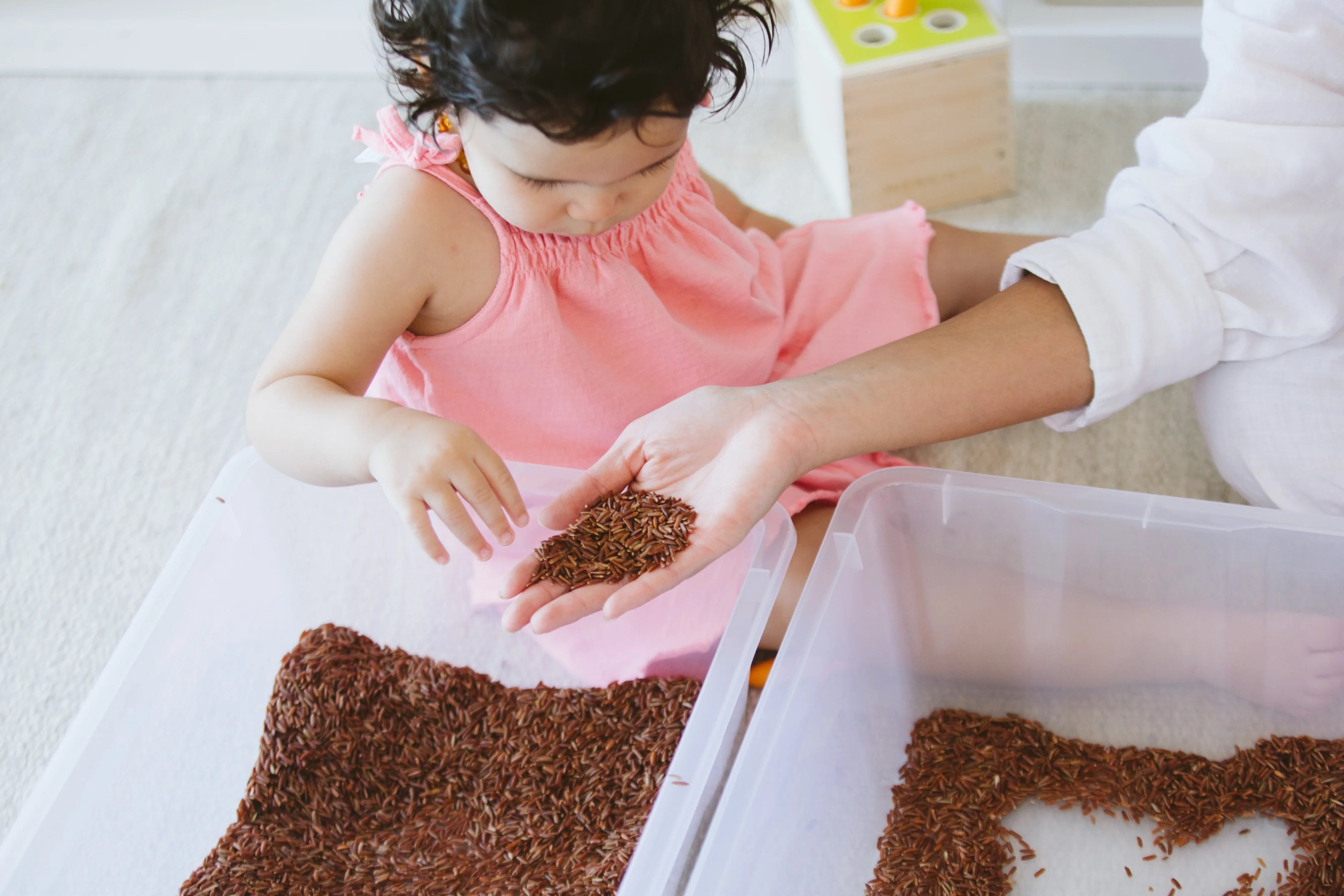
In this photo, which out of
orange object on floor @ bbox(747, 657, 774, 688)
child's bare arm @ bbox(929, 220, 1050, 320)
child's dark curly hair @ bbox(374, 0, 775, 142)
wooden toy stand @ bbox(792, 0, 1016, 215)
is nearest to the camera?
child's dark curly hair @ bbox(374, 0, 775, 142)

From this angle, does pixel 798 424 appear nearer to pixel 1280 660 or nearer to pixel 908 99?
pixel 1280 660

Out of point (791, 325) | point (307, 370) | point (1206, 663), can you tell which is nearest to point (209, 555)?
point (307, 370)

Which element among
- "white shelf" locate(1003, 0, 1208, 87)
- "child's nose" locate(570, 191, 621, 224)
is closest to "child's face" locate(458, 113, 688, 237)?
"child's nose" locate(570, 191, 621, 224)

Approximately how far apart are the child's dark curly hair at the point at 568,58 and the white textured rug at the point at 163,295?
2.21 feet

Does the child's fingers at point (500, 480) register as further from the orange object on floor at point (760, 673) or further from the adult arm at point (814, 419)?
the orange object on floor at point (760, 673)

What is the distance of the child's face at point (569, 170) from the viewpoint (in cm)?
83

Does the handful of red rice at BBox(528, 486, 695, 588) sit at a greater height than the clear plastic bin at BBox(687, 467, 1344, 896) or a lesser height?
greater

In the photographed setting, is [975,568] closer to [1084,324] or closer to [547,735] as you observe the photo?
[1084,324]

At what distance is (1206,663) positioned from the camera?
3.61 feet

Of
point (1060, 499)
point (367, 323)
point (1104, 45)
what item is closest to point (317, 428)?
point (367, 323)

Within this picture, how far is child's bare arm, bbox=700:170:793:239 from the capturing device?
1356 millimetres

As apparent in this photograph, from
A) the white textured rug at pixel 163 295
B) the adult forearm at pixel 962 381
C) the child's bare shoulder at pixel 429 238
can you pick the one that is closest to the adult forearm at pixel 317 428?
the child's bare shoulder at pixel 429 238

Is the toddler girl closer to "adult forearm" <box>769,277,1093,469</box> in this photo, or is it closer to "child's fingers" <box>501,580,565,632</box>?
"child's fingers" <box>501,580,565,632</box>

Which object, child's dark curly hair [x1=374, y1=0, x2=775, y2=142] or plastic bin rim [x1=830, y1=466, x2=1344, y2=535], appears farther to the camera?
plastic bin rim [x1=830, y1=466, x2=1344, y2=535]
